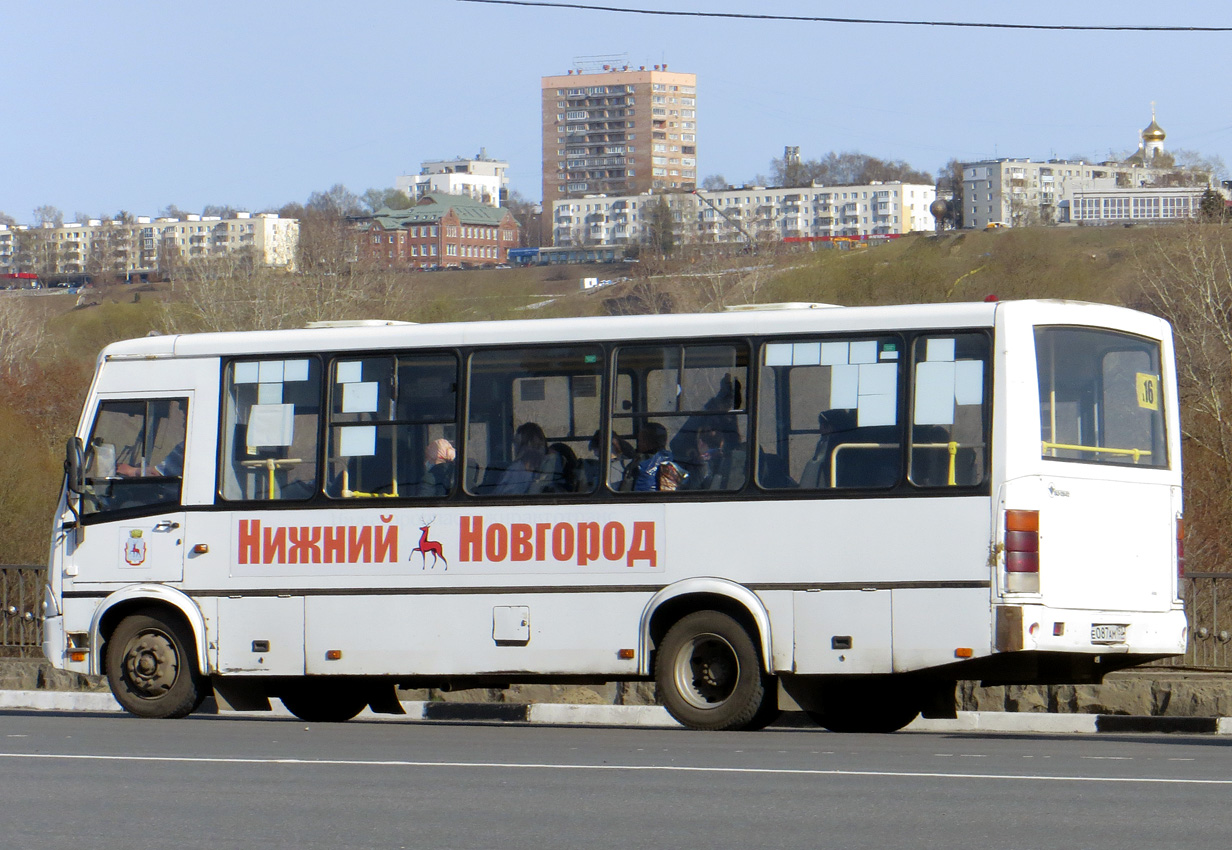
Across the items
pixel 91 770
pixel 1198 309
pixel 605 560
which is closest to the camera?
pixel 91 770

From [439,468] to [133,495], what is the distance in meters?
2.53

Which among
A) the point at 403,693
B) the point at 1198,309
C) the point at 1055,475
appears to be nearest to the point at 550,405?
the point at 1055,475

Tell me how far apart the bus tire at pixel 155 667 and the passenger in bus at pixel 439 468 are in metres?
2.20

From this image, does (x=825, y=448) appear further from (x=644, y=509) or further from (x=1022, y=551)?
(x=1022, y=551)

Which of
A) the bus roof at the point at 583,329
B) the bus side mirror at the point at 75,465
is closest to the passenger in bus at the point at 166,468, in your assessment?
the bus side mirror at the point at 75,465

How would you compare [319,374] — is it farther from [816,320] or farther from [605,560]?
[816,320]

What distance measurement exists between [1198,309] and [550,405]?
5398 cm

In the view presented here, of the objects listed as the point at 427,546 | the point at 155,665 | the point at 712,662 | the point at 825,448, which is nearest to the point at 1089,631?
the point at 825,448

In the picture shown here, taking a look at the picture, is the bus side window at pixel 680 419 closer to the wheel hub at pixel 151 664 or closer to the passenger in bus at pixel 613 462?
the passenger in bus at pixel 613 462

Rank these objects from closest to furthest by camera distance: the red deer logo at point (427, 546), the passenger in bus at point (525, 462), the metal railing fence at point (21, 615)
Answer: the passenger in bus at point (525, 462) < the red deer logo at point (427, 546) < the metal railing fence at point (21, 615)

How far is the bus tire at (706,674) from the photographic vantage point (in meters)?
11.4

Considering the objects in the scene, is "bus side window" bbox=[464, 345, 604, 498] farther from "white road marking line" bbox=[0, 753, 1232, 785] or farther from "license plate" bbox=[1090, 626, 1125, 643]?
"license plate" bbox=[1090, 626, 1125, 643]

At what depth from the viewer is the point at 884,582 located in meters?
11.0

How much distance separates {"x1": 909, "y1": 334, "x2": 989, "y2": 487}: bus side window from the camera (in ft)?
35.8
